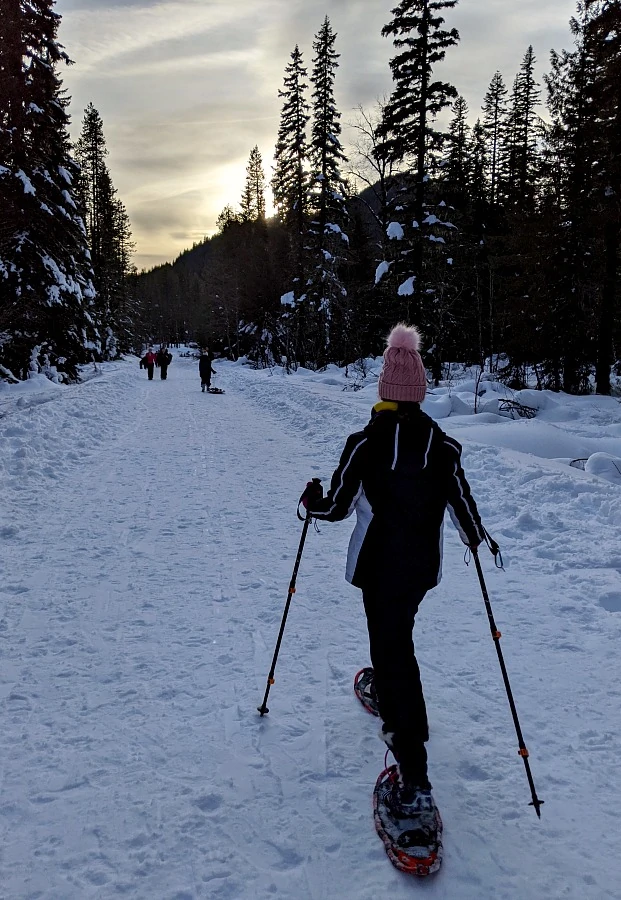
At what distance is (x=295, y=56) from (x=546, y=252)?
2132 cm

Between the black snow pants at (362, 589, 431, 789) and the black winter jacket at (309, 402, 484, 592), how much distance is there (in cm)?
10

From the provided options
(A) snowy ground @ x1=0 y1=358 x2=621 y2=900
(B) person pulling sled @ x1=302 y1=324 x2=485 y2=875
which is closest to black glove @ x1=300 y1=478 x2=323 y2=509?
(B) person pulling sled @ x1=302 y1=324 x2=485 y2=875

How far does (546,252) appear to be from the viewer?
1964 cm

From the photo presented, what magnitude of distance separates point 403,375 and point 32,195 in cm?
2119

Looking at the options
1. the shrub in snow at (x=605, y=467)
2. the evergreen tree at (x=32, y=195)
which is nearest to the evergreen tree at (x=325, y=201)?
the evergreen tree at (x=32, y=195)

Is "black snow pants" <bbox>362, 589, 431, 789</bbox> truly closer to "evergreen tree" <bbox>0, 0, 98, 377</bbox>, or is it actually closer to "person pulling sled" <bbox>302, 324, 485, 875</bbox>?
"person pulling sled" <bbox>302, 324, 485, 875</bbox>

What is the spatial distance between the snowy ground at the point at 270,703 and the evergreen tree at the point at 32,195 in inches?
560

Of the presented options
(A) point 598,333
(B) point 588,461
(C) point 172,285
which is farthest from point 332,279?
(C) point 172,285

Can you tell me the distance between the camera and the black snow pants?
257 centimetres

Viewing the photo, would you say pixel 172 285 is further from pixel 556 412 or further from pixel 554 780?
pixel 554 780

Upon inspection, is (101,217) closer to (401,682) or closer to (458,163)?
(458,163)

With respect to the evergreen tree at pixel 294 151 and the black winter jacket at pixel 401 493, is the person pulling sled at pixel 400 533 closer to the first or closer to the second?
the black winter jacket at pixel 401 493

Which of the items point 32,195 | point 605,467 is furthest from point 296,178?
point 605,467

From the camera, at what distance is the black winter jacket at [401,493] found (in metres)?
2.57
